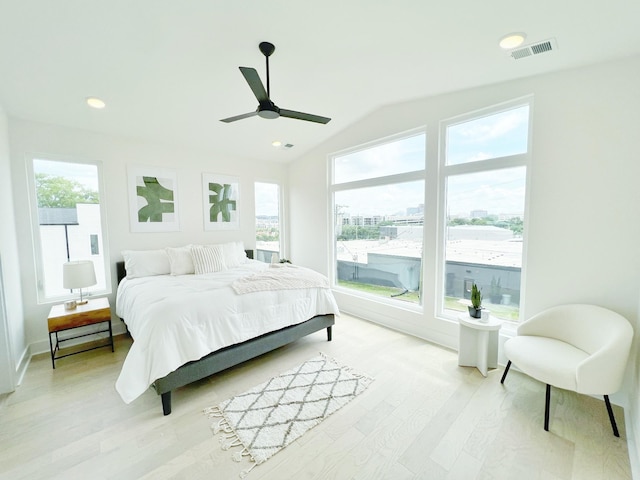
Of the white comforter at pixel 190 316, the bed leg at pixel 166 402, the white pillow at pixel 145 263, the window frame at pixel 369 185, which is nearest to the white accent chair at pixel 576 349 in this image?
the window frame at pixel 369 185

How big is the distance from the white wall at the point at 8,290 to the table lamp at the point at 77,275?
384mm

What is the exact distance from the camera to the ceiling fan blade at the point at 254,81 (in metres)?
1.74

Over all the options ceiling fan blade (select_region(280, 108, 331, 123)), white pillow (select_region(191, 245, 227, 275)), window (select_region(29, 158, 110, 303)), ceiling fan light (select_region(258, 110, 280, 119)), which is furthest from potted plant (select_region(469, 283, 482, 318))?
window (select_region(29, 158, 110, 303))

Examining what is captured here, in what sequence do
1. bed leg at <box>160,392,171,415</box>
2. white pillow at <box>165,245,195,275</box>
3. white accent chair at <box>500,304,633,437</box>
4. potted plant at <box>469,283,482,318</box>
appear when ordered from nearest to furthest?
white accent chair at <box>500,304,633,437</box>, bed leg at <box>160,392,171,415</box>, potted plant at <box>469,283,482,318</box>, white pillow at <box>165,245,195,275</box>

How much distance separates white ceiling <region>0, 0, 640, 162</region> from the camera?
173 centimetres

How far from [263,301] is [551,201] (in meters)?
2.81

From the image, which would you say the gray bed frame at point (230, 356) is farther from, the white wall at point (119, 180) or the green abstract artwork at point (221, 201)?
the green abstract artwork at point (221, 201)

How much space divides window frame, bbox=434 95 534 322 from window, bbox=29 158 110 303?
14.0 ft

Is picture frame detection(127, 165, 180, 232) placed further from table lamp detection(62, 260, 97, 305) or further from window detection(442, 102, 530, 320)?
window detection(442, 102, 530, 320)

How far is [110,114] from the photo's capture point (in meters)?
2.91

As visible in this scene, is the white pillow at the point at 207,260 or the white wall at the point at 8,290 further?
the white pillow at the point at 207,260

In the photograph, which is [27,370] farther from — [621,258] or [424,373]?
[621,258]

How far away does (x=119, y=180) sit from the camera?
3447mm

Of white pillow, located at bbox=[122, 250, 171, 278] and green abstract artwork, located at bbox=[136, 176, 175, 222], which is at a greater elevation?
green abstract artwork, located at bbox=[136, 176, 175, 222]
